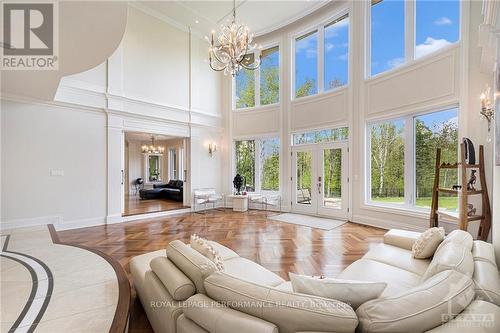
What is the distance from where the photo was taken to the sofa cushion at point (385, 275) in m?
1.77

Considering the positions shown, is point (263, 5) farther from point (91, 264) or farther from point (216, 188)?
point (91, 264)

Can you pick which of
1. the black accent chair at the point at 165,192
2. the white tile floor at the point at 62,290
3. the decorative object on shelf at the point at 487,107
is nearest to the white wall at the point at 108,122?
A: the white tile floor at the point at 62,290

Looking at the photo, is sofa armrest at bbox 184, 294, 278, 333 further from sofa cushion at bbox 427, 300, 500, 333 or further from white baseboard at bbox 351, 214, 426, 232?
white baseboard at bbox 351, 214, 426, 232

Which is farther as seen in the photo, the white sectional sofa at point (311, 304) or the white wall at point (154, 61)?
the white wall at point (154, 61)

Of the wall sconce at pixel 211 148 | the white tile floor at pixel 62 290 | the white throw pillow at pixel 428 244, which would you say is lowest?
the white tile floor at pixel 62 290

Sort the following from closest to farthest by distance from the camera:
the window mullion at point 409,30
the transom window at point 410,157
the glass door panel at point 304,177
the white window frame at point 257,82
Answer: the transom window at point 410,157, the window mullion at point 409,30, the glass door panel at point 304,177, the white window frame at point 257,82

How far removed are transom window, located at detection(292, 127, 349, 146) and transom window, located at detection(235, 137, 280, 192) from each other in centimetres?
69

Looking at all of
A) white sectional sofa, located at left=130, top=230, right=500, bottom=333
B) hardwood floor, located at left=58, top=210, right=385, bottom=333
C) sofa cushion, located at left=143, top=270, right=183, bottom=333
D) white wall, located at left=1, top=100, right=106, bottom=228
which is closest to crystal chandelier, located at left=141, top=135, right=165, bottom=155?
white wall, located at left=1, top=100, right=106, bottom=228

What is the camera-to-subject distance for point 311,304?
103 centimetres

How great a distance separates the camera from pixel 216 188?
808 centimetres

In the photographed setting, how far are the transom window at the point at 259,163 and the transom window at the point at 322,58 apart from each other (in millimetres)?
1794

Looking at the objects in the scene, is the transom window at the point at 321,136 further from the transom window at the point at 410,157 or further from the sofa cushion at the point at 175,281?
the sofa cushion at the point at 175,281

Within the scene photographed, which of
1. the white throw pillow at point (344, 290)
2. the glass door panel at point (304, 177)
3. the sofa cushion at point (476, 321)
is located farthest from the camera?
the glass door panel at point (304, 177)

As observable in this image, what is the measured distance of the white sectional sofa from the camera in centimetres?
96
